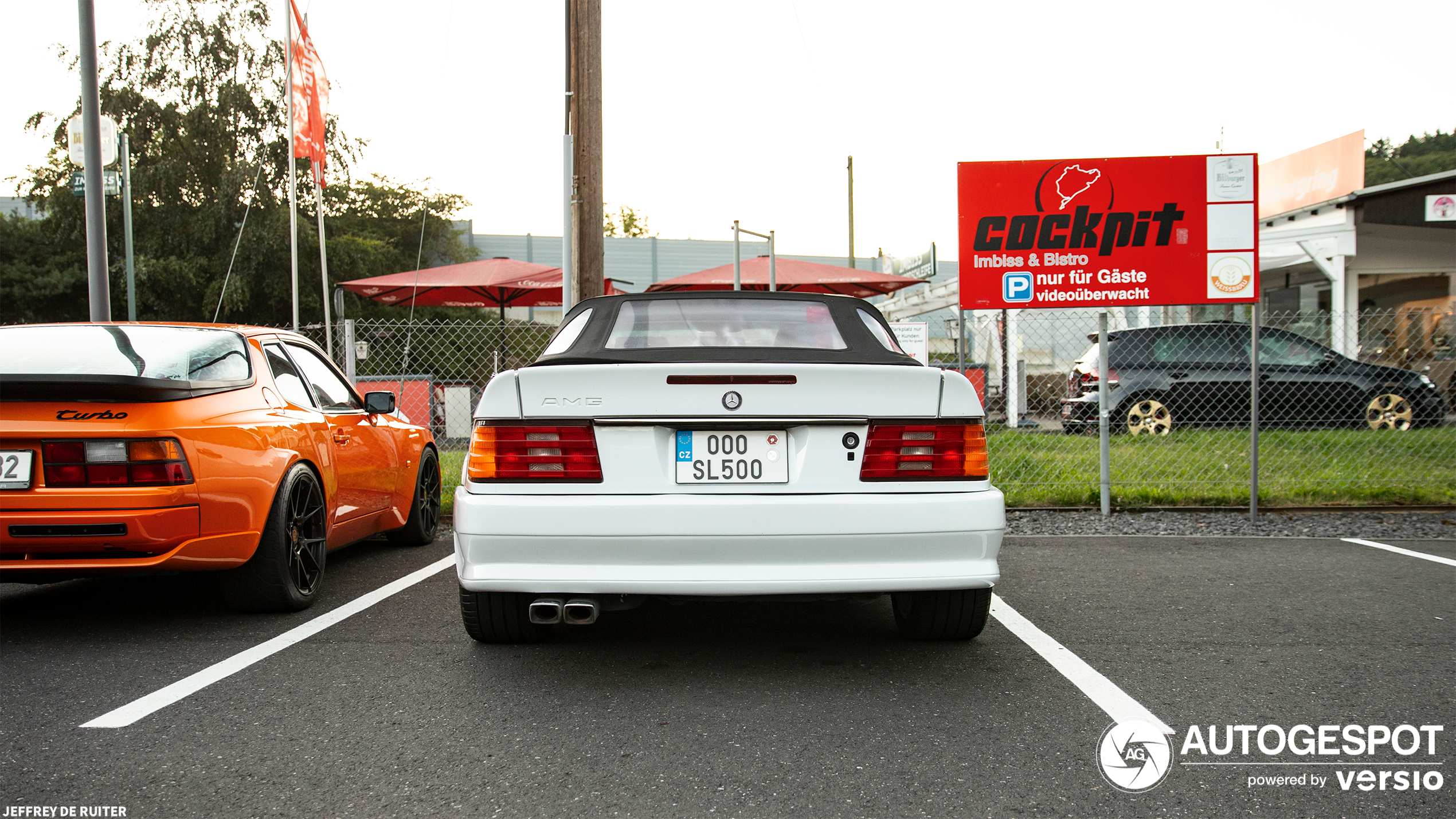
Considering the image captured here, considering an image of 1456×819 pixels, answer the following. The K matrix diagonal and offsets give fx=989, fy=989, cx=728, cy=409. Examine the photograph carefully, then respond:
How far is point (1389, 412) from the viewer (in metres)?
10.6

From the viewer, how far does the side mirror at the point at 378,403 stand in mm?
5262

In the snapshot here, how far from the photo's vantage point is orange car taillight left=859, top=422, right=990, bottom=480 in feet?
10.3

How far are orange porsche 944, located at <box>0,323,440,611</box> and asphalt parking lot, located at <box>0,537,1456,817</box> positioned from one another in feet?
1.06

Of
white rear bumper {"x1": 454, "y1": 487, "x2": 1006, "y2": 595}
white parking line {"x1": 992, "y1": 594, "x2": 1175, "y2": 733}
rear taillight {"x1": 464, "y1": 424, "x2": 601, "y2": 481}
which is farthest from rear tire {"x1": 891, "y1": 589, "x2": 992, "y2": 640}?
rear taillight {"x1": 464, "y1": 424, "x2": 601, "y2": 481}

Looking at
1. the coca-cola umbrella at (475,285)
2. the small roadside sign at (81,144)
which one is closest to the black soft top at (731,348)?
the small roadside sign at (81,144)

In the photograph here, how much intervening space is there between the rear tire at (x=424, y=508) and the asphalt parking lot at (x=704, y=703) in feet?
3.86

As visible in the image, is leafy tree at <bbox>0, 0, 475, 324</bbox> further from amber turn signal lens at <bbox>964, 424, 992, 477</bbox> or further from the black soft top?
amber turn signal lens at <bbox>964, 424, 992, 477</bbox>

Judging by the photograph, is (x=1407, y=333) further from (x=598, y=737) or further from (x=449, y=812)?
(x=449, y=812)

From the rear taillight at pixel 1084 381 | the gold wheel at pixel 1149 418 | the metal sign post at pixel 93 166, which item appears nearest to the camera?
the metal sign post at pixel 93 166

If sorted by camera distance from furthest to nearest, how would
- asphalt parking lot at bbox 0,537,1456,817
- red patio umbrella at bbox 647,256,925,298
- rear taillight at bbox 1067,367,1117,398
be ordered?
red patio umbrella at bbox 647,256,925,298, rear taillight at bbox 1067,367,1117,398, asphalt parking lot at bbox 0,537,1456,817

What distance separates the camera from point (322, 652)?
3668 millimetres

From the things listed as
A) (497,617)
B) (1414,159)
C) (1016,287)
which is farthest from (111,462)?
(1414,159)

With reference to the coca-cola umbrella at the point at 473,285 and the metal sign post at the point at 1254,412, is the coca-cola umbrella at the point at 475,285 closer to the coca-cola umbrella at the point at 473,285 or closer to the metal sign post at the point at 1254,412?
the coca-cola umbrella at the point at 473,285

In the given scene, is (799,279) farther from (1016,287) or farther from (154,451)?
(154,451)
